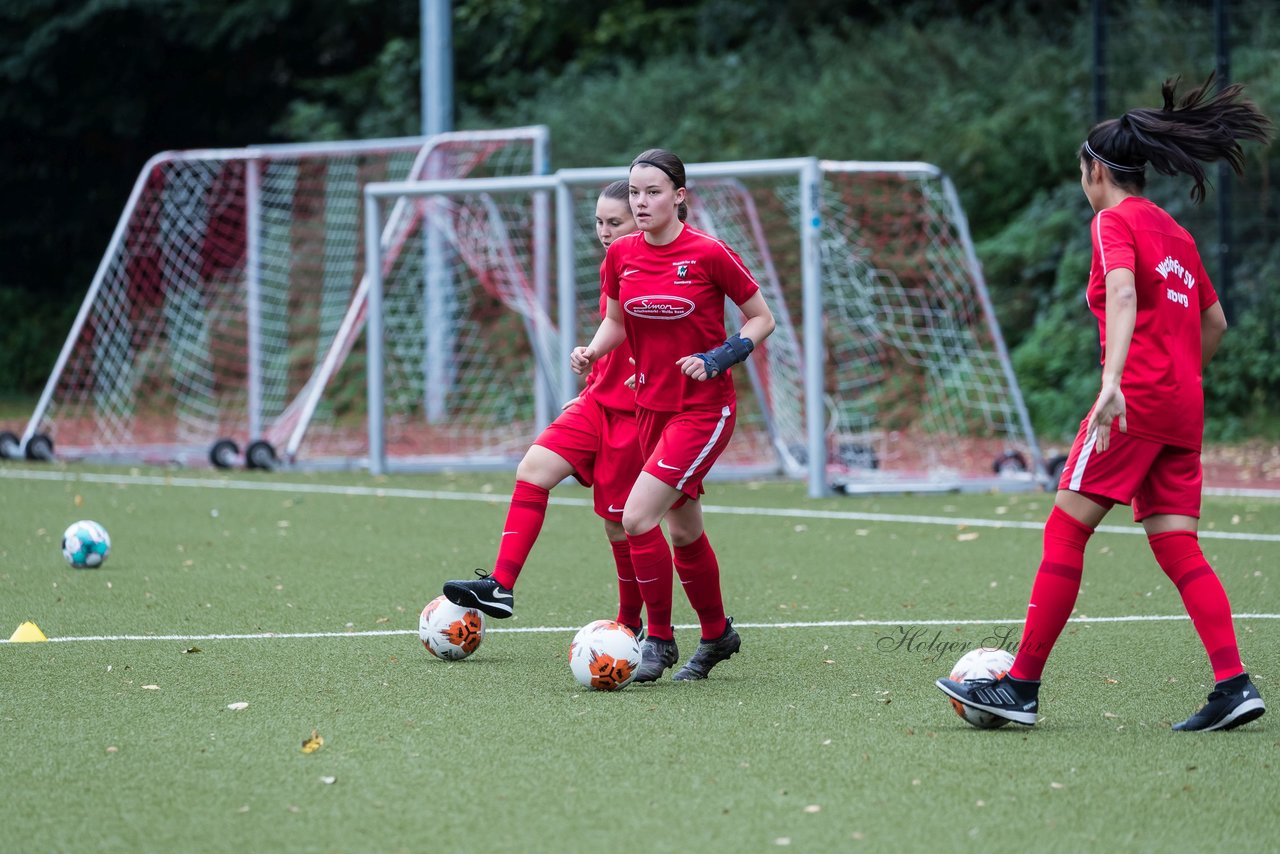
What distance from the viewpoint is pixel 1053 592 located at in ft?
15.9

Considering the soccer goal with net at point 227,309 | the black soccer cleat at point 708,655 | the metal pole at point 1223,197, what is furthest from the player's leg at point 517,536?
the metal pole at point 1223,197

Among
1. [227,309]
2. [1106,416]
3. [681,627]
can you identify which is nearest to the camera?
[1106,416]

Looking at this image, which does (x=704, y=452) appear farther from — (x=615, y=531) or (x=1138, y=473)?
(x=1138, y=473)

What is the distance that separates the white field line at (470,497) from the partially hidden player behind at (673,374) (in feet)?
15.8

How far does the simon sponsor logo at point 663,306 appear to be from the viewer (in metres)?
5.66

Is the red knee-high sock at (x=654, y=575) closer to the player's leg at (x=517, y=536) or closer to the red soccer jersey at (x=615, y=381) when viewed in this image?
the player's leg at (x=517, y=536)

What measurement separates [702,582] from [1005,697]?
1.32 m

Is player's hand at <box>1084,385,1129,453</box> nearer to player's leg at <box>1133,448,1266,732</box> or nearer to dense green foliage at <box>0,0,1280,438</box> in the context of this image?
player's leg at <box>1133,448,1266,732</box>

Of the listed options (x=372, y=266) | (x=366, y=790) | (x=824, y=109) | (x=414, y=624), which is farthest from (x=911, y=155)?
(x=366, y=790)

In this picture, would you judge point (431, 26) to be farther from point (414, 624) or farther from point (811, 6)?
point (414, 624)

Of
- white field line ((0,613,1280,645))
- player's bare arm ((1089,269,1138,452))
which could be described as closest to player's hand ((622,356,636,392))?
white field line ((0,613,1280,645))

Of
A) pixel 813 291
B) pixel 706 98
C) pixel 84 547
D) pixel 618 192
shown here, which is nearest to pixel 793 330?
pixel 813 291

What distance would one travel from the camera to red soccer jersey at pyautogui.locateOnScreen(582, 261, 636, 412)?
6.15 m

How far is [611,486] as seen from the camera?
6.11 meters
